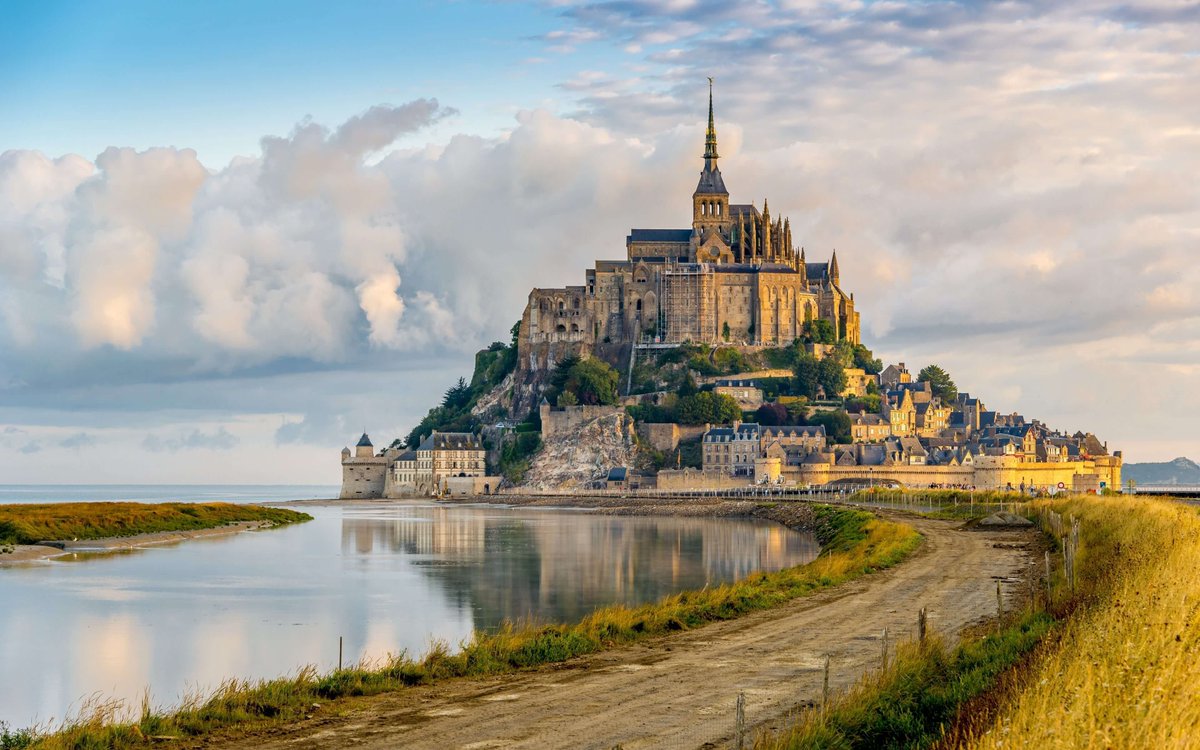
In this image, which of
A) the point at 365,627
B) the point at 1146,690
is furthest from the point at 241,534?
the point at 1146,690

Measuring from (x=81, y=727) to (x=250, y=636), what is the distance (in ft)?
46.4

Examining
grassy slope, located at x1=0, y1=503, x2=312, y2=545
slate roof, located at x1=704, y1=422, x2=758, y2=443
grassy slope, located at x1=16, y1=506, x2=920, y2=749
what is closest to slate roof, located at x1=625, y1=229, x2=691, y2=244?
slate roof, located at x1=704, y1=422, x2=758, y2=443

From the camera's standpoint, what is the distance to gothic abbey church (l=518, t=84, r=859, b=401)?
12444cm

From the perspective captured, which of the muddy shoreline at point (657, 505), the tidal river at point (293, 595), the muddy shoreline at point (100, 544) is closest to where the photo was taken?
the tidal river at point (293, 595)

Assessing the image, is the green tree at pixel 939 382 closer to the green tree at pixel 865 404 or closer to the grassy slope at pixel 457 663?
the green tree at pixel 865 404

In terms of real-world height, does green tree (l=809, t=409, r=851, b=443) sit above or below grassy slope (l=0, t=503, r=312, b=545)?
above

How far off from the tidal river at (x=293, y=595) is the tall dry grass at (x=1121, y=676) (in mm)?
12936

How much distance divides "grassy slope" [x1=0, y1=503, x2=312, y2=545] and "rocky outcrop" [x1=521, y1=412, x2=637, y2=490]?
130 feet

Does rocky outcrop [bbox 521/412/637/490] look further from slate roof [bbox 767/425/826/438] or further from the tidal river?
the tidal river

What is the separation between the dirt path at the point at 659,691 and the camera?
1348 cm

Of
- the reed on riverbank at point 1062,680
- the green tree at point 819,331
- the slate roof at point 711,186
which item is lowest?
the reed on riverbank at point 1062,680

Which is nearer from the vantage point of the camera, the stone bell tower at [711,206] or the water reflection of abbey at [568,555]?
the water reflection of abbey at [568,555]

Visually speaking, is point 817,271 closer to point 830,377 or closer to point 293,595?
point 830,377

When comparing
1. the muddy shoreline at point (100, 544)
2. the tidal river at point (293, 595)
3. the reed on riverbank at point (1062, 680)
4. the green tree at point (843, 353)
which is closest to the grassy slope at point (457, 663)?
the tidal river at point (293, 595)
